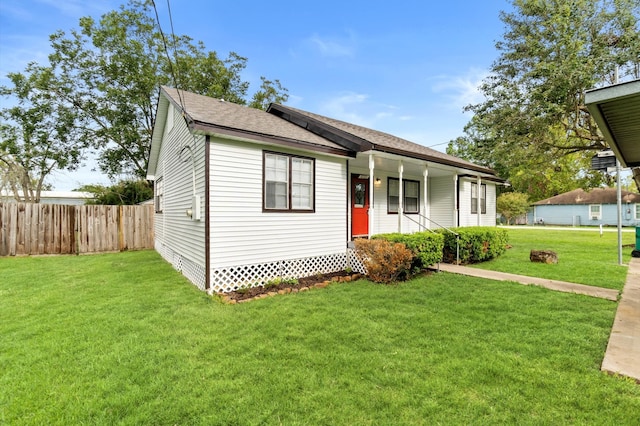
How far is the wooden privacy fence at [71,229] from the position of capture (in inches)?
406

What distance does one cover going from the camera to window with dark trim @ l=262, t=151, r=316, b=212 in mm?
6773

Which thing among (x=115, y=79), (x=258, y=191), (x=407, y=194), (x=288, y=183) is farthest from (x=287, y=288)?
(x=115, y=79)

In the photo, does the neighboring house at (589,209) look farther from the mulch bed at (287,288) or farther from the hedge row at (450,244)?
the mulch bed at (287,288)

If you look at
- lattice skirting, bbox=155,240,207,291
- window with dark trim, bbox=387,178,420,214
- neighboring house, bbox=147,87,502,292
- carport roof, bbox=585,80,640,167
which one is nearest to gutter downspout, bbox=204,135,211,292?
neighboring house, bbox=147,87,502,292

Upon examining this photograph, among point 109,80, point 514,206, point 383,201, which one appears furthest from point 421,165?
point 514,206

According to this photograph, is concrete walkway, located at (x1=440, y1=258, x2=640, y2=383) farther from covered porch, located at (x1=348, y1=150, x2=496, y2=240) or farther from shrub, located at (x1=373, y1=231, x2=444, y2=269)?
covered porch, located at (x1=348, y1=150, x2=496, y2=240)

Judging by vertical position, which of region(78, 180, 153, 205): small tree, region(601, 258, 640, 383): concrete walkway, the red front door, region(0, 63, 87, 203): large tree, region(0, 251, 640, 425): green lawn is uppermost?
region(0, 63, 87, 203): large tree

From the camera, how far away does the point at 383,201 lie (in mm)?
10867

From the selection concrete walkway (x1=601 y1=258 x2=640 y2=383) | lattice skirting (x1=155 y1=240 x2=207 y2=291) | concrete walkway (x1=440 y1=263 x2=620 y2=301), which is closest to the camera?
concrete walkway (x1=601 y1=258 x2=640 y2=383)

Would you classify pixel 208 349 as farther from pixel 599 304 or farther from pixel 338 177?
pixel 599 304

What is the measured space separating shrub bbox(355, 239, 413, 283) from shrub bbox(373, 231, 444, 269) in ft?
0.75

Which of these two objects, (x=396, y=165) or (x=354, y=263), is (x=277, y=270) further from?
(x=396, y=165)

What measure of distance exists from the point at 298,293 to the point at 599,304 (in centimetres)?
528

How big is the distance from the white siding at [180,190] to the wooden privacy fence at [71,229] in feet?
9.25
